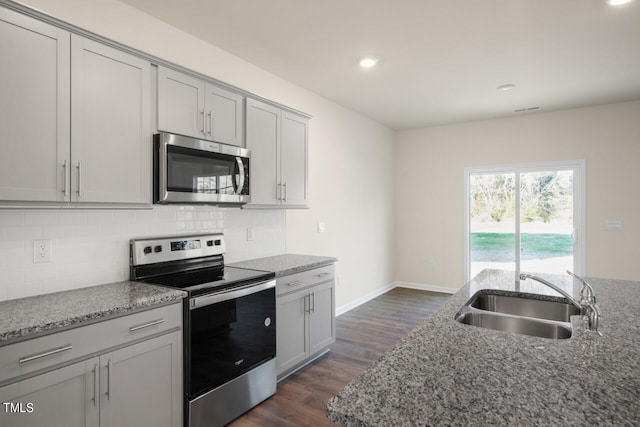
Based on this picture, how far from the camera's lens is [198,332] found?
2.10m

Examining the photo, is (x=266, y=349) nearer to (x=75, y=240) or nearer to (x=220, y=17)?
(x=75, y=240)

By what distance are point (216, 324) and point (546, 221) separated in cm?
506

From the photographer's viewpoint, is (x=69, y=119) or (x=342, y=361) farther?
(x=342, y=361)

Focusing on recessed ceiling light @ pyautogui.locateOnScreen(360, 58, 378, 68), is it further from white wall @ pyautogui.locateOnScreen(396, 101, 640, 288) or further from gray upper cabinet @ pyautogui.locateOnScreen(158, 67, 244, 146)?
white wall @ pyautogui.locateOnScreen(396, 101, 640, 288)

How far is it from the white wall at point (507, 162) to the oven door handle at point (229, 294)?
4.16m

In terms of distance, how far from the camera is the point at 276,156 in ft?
Result: 10.6

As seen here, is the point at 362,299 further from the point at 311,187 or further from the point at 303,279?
the point at 303,279

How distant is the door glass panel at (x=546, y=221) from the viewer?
16.9 feet

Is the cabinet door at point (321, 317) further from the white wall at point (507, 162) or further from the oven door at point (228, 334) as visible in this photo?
the white wall at point (507, 162)

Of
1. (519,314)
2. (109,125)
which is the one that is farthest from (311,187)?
(519,314)

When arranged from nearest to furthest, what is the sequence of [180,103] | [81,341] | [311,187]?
[81,341] < [180,103] < [311,187]

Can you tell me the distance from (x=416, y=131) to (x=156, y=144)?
195 inches

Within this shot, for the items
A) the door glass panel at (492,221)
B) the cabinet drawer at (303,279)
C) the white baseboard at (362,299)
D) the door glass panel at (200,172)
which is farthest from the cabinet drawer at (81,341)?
the door glass panel at (492,221)

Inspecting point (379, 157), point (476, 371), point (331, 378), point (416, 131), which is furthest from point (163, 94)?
point (416, 131)
